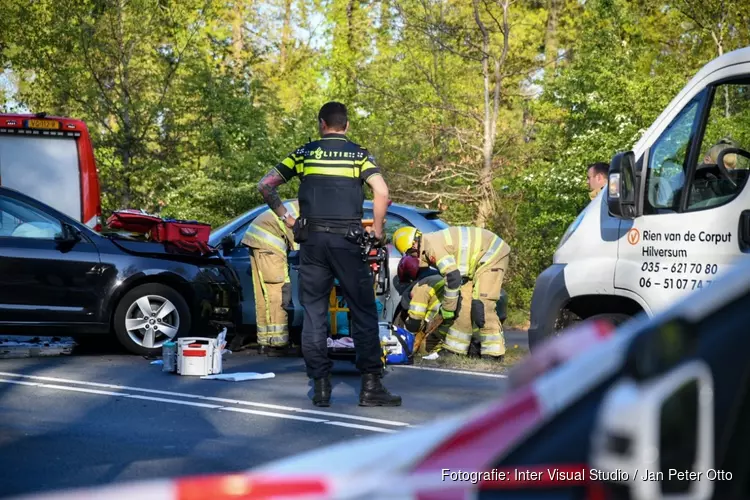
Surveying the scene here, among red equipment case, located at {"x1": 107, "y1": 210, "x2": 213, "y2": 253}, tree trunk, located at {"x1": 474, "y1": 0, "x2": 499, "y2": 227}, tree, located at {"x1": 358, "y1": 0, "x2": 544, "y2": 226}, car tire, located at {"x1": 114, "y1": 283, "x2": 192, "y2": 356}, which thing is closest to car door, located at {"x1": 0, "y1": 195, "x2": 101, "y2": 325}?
car tire, located at {"x1": 114, "y1": 283, "x2": 192, "y2": 356}

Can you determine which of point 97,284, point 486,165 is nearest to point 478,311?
point 97,284

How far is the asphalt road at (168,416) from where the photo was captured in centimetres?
590

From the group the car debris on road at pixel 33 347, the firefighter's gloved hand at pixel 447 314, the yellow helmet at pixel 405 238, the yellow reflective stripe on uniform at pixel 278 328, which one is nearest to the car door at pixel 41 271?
the car debris on road at pixel 33 347

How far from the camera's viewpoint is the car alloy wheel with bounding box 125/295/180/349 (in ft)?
36.6

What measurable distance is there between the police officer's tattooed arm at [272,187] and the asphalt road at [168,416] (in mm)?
1310

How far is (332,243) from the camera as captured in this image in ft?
25.1

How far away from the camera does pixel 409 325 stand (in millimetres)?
11156

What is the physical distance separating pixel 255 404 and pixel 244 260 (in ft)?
13.9

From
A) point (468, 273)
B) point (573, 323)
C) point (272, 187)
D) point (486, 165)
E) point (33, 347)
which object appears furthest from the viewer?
point (486, 165)

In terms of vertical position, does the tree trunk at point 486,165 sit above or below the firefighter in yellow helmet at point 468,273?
above

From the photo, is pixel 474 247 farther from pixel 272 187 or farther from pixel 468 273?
pixel 272 187

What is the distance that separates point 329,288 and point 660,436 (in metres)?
6.43

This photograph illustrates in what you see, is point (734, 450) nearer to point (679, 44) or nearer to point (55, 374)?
point (55, 374)

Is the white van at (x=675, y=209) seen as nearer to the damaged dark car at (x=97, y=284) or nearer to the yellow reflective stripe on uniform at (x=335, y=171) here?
the yellow reflective stripe on uniform at (x=335, y=171)
